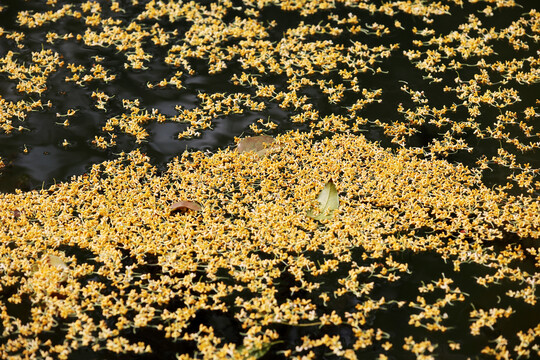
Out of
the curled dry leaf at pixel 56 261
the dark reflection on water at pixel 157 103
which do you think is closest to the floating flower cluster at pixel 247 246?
the curled dry leaf at pixel 56 261

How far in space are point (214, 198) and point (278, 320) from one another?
772mm

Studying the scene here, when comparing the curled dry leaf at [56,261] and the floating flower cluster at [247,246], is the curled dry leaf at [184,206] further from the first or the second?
the curled dry leaf at [56,261]

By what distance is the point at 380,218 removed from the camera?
2566 millimetres

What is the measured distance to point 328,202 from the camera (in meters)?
2.61

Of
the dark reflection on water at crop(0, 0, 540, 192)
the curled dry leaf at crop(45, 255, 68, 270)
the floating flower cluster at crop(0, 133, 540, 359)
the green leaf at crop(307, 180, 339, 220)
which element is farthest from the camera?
the dark reflection on water at crop(0, 0, 540, 192)

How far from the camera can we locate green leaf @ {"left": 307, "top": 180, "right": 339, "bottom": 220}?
2584 mm

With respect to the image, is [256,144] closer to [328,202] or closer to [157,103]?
[328,202]

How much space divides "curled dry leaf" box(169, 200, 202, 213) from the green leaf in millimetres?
534

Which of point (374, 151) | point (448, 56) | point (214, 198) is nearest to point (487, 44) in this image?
point (448, 56)

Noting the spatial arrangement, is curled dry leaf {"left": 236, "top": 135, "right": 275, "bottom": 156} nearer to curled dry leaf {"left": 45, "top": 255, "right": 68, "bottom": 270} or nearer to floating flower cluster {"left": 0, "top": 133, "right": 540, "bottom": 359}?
floating flower cluster {"left": 0, "top": 133, "right": 540, "bottom": 359}

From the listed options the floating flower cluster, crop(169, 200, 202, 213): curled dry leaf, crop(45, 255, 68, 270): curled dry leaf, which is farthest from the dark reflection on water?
crop(45, 255, 68, 270): curled dry leaf

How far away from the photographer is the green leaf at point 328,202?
258 cm

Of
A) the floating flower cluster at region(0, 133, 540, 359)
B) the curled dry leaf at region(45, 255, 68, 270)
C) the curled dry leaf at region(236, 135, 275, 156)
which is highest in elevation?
the curled dry leaf at region(236, 135, 275, 156)

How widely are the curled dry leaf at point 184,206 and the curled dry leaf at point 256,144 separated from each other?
474 mm
